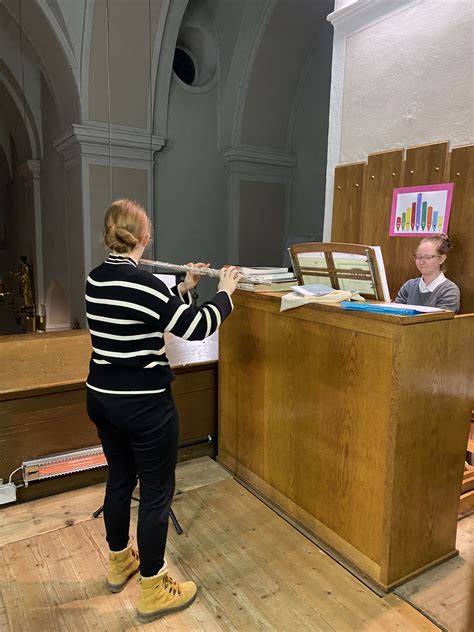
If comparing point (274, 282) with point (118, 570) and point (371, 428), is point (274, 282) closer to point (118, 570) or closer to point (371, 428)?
point (371, 428)

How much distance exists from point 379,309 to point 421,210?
1.18m

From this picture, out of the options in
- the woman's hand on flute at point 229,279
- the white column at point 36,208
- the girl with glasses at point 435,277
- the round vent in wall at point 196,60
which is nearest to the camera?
the woman's hand on flute at point 229,279

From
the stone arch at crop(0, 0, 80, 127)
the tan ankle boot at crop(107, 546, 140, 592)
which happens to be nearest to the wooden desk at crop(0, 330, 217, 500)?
the tan ankle boot at crop(107, 546, 140, 592)

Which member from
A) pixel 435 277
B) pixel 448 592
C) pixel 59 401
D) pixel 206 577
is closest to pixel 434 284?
pixel 435 277

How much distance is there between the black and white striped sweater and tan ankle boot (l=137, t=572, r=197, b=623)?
780 millimetres

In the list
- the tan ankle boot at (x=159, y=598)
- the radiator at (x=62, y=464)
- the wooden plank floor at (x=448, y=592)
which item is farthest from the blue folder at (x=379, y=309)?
the radiator at (x=62, y=464)

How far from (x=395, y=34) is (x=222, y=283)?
82.0 inches

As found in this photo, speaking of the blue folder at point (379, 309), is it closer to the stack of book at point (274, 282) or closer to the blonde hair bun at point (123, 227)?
the stack of book at point (274, 282)

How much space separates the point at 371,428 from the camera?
6.72 feet

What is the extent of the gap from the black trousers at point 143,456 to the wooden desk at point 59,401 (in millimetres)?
Result: 1021

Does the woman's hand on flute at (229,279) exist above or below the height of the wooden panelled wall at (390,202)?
below

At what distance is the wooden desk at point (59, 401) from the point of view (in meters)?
2.71

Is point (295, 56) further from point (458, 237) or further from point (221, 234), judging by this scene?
point (458, 237)

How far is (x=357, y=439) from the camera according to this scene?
213 centimetres
